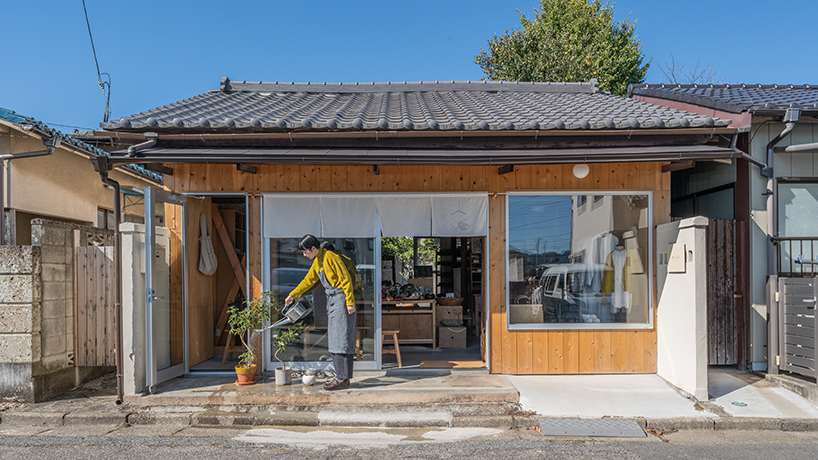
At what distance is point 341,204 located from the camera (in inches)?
263

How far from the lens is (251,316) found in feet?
20.1

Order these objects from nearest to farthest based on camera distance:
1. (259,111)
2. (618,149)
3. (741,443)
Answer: (741,443) → (618,149) → (259,111)

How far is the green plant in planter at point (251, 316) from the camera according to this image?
239 inches

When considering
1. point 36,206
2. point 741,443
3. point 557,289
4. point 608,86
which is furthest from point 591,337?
point 608,86

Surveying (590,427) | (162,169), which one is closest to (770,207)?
(590,427)

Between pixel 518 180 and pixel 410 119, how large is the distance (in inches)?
69.2

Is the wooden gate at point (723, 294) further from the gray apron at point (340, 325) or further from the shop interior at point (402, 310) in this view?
the gray apron at point (340, 325)

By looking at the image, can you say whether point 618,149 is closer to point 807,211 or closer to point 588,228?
point 588,228

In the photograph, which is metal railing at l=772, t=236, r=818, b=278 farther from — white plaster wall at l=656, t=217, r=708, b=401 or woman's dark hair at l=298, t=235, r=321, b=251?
woman's dark hair at l=298, t=235, r=321, b=251

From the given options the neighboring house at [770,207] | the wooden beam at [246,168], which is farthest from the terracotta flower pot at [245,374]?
the neighboring house at [770,207]

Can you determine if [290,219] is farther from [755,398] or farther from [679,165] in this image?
[755,398]

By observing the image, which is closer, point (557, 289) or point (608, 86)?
point (557, 289)

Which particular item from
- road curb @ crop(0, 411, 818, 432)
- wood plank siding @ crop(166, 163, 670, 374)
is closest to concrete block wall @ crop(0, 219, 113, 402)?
road curb @ crop(0, 411, 818, 432)

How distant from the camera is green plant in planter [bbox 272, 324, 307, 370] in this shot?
6145 millimetres
